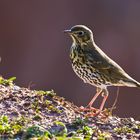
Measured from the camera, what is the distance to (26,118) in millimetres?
9555

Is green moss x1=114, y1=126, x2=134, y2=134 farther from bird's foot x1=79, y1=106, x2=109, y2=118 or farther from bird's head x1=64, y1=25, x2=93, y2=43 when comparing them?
bird's head x1=64, y1=25, x2=93, y2=43

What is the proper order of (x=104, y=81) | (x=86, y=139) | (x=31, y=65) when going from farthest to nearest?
1. (x=31, y=65)
2. (x=104, y=81)
3. (x=86, y=139)

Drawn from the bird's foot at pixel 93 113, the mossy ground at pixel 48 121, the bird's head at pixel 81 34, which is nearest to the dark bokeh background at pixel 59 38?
the bird's head at pixel 81 34

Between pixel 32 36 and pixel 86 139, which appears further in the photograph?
pixel 32 36

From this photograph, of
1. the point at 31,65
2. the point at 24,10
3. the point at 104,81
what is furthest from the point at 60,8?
the point at 104,81

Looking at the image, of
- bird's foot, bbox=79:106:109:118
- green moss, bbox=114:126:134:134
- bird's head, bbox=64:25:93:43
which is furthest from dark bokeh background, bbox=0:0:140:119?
green moss, bbox=114:126:134:134

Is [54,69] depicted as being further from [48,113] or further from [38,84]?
[48,113]

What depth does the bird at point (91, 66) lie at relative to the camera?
1088 centimetres

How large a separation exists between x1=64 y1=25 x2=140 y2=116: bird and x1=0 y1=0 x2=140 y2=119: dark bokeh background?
19.6 m

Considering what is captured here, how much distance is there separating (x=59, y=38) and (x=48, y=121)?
24.8 m

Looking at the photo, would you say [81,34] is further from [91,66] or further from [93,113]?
[93,113]

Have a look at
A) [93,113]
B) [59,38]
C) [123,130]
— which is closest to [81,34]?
[93,113]

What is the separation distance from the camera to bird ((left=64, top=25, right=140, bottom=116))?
1088cm

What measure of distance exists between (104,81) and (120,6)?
947 inches
